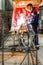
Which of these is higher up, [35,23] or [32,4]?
[32,4]

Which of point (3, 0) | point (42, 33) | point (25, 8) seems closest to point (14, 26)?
point (25, 8)

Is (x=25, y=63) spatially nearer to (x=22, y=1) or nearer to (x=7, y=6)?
(x=22, y=1)

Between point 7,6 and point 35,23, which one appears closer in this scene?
point 35,23

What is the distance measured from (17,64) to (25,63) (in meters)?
0.15

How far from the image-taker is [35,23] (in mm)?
7227

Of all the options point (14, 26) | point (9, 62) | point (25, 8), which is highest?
point (25, 8)

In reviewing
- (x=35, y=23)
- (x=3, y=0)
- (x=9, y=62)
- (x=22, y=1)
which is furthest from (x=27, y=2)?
(x=9, y=62)

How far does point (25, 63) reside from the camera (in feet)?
15.0

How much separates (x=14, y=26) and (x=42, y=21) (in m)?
5.48

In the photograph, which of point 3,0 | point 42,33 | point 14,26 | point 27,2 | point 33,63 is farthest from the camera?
point 42,33

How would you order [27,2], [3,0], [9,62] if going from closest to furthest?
1. [9,62]
2. [27,2]
3. [3,0]

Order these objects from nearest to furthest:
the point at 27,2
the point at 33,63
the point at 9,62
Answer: the point at 33,63
the point at 9,62
the point at 27,2

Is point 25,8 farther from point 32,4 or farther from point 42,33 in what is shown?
point 42,33

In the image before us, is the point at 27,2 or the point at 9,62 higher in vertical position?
the point at 27,2
